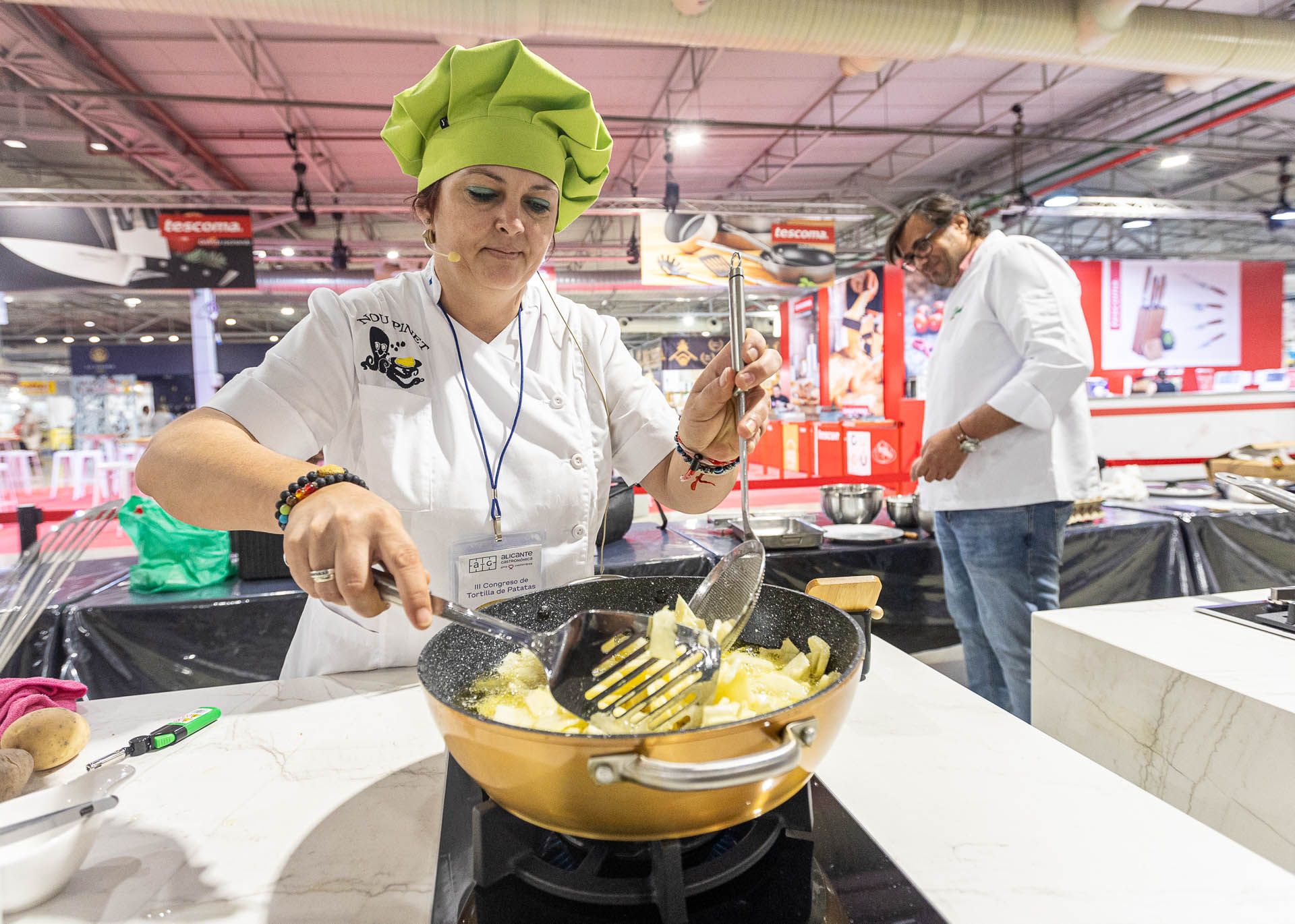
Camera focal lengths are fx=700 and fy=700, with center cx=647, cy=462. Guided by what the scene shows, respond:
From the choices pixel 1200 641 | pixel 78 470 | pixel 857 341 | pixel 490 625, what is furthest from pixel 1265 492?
pixel 78 470

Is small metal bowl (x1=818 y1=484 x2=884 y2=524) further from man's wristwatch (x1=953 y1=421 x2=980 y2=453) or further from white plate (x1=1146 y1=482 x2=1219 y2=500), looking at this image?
white plate (x1=1146 y1=482 x2=1219 y2=500)

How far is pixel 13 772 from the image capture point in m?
0.75

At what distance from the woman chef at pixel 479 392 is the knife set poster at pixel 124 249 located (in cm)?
687

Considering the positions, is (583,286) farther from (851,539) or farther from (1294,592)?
(1294,592)

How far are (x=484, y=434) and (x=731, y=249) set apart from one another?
22.7 feet

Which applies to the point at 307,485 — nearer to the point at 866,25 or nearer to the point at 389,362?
the point at 389,362

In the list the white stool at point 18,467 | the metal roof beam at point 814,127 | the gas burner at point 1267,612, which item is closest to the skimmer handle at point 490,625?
the gas burner at point 1267,612

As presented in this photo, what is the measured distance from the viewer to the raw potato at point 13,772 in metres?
0.74

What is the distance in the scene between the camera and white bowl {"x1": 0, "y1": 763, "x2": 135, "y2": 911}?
590 mm

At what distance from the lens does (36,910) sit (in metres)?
0.62

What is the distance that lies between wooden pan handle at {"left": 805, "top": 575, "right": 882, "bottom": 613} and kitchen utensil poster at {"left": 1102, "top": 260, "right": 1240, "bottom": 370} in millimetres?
12315

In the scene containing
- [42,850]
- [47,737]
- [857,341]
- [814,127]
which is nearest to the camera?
[42,850]

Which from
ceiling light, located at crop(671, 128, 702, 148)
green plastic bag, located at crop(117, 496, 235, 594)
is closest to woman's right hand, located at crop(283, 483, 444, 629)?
green plastic bag, located at crop(117, 496, 235, 594)

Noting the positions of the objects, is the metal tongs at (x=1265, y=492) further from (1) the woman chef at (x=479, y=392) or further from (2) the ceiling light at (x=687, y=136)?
(2) the ceiling light at (x=687, y=136)
